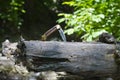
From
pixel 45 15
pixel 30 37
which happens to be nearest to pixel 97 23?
pixel 30 37

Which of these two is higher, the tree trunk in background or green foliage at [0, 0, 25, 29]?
the tree trunk in background

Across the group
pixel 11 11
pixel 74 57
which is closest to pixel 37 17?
pixel 11 11

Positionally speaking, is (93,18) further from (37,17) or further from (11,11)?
(37,17)

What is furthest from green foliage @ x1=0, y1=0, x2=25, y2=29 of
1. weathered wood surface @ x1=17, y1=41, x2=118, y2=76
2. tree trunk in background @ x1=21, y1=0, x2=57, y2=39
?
weathered wood surface @ x1=17, y1=41, x2=118, y2=76

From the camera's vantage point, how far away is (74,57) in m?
2.41

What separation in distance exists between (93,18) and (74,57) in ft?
5.64

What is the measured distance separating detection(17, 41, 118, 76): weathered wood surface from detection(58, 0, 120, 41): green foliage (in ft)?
5.28

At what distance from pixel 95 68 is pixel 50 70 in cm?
35

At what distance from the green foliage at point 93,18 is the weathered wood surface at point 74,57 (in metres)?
1.61

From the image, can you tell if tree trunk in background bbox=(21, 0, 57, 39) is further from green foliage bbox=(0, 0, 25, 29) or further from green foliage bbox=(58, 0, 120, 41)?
green foliage bbox=(58, 0, 120, 41)

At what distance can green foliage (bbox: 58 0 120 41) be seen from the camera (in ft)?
13.5

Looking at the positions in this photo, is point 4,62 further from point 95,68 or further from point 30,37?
point 30,37

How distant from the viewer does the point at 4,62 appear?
2377 mm

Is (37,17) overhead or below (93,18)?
overhead
